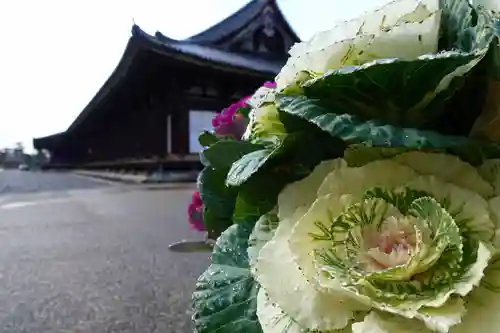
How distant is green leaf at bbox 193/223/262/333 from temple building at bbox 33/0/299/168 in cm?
391

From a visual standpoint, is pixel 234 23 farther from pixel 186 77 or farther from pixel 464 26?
pixel 464 26

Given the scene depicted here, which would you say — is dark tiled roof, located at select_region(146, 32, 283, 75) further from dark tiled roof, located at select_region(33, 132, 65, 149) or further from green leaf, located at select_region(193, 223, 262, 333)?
dark tiled roof, located at select_region(33, 132, 65, 149)

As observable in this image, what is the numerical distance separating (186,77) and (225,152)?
15.3ft

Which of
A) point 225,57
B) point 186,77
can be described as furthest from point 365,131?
point 225,57

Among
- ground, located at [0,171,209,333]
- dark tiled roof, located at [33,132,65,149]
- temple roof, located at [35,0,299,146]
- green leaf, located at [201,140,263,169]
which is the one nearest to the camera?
green leaf, located at [201,140,263,169]

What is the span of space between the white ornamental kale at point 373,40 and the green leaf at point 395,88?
1 cm

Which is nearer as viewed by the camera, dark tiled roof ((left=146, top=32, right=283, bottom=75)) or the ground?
the ground

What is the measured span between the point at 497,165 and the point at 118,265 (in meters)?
1.07

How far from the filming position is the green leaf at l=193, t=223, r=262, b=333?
0.24 meters

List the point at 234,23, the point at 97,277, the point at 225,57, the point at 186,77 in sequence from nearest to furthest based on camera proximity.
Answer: the point at 97,277, the point at 186,77, the point at 225,57, the point at 234,23

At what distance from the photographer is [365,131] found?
0.19 m

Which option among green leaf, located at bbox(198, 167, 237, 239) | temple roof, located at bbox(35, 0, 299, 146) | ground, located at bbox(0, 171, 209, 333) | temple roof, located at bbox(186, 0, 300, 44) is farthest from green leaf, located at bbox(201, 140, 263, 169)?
temple roof, located at bbox(186, 0, 300, 44)

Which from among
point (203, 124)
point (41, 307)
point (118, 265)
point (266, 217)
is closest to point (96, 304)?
point (41, 307)

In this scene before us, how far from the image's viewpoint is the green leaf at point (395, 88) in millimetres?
192
